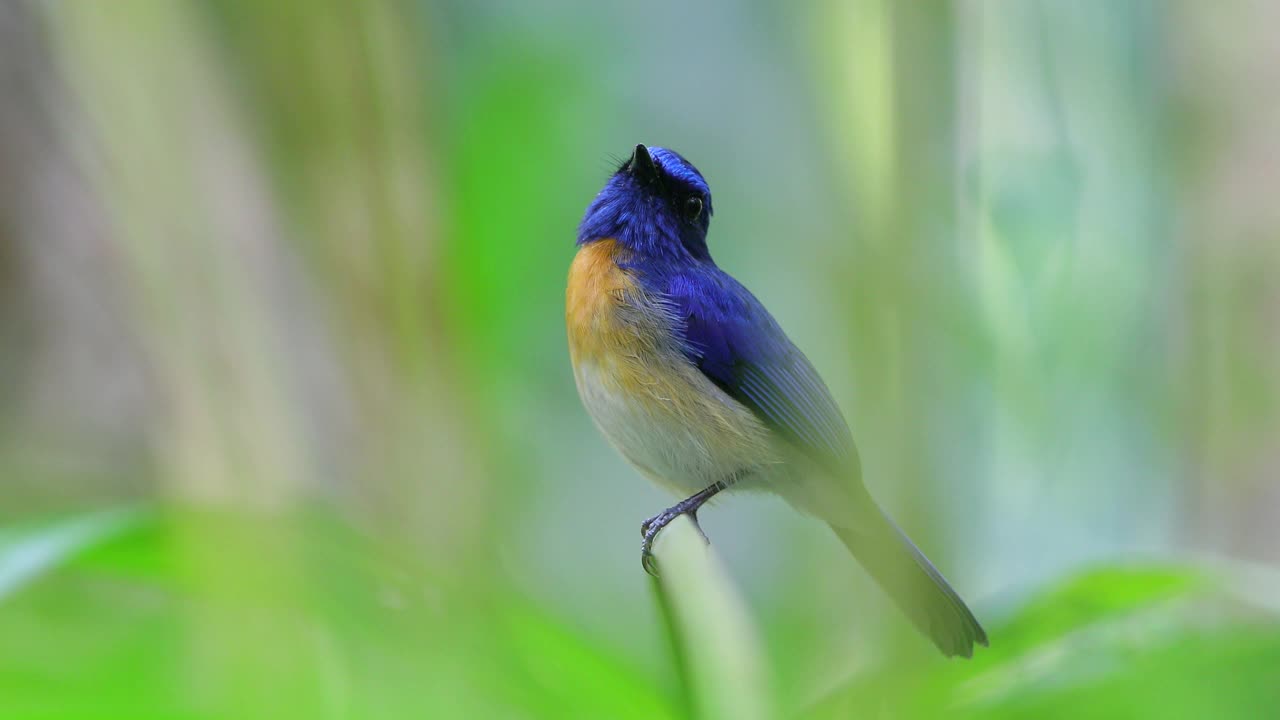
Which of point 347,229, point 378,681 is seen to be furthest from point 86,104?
point 378,681

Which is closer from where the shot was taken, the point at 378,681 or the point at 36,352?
the point at 378,681

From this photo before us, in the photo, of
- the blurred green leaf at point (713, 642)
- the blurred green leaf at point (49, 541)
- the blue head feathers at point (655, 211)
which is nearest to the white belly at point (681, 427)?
the blue head feathers at point (655, 211)

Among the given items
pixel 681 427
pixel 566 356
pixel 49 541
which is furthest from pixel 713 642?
pixel 681 427

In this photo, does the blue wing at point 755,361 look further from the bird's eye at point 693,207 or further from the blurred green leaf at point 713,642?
the blurred green leaf at point 713,642

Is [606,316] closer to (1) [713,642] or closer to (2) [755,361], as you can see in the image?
(2) [755,361]

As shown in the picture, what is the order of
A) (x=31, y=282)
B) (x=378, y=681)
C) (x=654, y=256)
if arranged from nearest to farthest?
(x=378, y=681), (x=654, y=256), (x=31, y=282)

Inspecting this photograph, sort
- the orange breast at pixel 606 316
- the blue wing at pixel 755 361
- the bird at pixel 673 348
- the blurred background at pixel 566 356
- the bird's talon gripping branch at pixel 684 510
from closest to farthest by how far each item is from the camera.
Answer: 1. the blurred background at pixel 566 356
2. the blue wing at pixel 755 361
3. the bird's talon gripping branch at pixel 684 510
4. the bird at pixel 673 348
5. the orange breast at pixel 606 316

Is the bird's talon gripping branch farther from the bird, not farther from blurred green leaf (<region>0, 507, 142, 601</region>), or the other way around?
blurred green leaf (<region>0, 507, 142, 601</region>)

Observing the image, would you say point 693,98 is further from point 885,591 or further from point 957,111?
point 885,591
